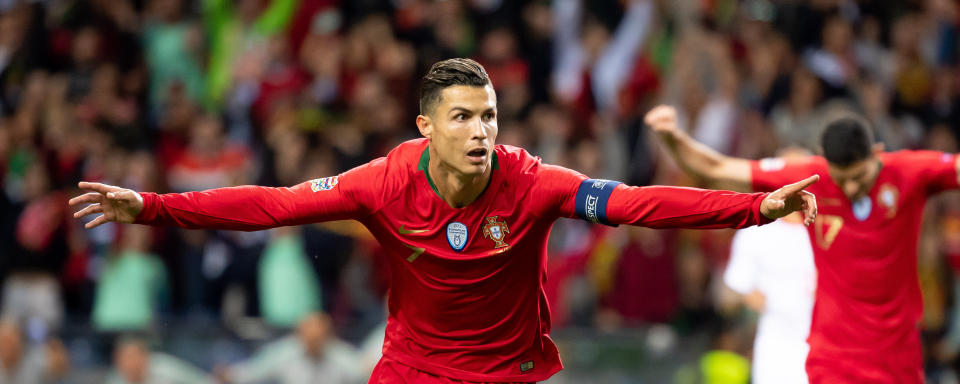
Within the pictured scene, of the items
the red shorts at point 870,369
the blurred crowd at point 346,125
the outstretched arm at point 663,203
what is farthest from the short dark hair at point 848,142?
the blurred crowd at point 346,125

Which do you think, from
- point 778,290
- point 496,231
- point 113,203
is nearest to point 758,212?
point 496,231

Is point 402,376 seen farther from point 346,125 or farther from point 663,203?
point 346,125

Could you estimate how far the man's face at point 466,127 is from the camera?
5152 millimetres

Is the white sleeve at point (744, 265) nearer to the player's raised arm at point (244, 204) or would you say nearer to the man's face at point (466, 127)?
the man's face at point (466, 127)

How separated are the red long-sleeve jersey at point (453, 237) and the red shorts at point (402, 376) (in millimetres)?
29

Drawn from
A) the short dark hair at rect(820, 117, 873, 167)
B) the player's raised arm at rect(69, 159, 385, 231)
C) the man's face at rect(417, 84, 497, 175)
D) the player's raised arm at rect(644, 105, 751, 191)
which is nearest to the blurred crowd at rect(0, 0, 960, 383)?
the player's raised arm at rect(644, 105, 751, 191)

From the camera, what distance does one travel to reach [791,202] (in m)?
4.71

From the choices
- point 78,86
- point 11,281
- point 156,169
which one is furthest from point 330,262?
point 78,86

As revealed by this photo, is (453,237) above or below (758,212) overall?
below

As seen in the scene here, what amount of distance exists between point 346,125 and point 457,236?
19.2 ft

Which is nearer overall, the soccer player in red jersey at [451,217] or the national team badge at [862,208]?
the soccer player in red jersey at [451,217]

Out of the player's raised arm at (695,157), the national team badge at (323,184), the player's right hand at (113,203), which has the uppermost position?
the player's raised arm at (695,157)

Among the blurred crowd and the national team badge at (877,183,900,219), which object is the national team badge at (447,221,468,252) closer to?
the national team badge at (877,183,900,219)

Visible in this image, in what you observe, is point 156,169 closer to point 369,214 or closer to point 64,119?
point 64,119
